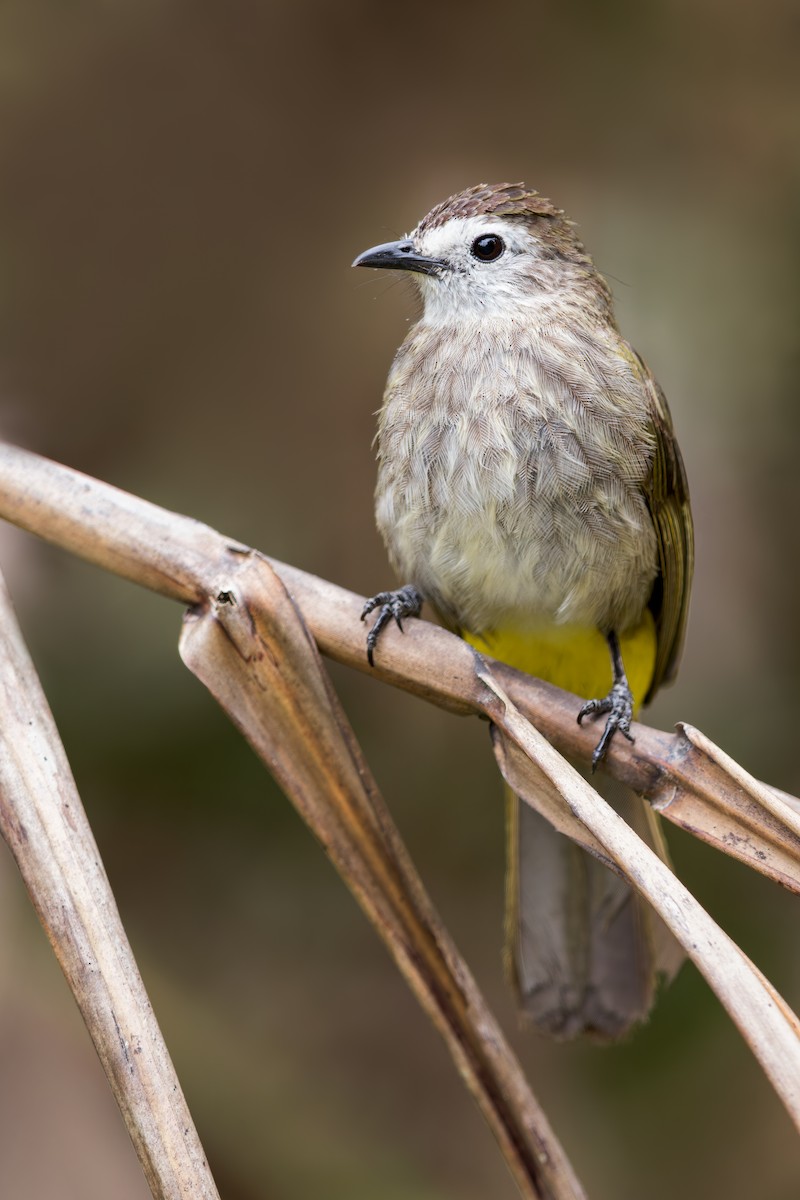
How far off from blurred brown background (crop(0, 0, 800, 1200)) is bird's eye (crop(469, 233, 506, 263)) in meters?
0.94

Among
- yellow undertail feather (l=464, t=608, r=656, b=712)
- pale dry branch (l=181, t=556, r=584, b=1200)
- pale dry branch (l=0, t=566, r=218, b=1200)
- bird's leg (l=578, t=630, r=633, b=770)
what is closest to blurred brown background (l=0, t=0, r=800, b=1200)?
yellow undertail feather (l=464, t=608, r=656, b=712)

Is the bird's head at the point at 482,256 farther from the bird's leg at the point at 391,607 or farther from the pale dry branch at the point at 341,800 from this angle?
the pale dry branch at the point at 341,800

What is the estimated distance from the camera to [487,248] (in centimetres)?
278

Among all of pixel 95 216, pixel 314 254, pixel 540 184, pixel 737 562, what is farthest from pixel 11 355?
pixel 737 562

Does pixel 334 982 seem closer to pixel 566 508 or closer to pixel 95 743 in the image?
pixel 95 743

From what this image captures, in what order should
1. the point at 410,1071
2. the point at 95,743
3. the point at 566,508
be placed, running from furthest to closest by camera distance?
the point at 410,1071, the point at 95,743, the point at 566,508

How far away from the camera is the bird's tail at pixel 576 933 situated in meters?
2.53

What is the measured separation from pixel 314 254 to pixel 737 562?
160cm

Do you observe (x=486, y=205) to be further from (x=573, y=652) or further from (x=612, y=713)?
(x=612, y=713)

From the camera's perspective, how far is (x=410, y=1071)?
3.62m

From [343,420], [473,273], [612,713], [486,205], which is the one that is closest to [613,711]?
[612,713]

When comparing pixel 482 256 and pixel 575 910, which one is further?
pixel 482 256

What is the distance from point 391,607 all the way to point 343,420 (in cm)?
145

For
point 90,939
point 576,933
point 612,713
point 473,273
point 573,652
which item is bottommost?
point 90,939
